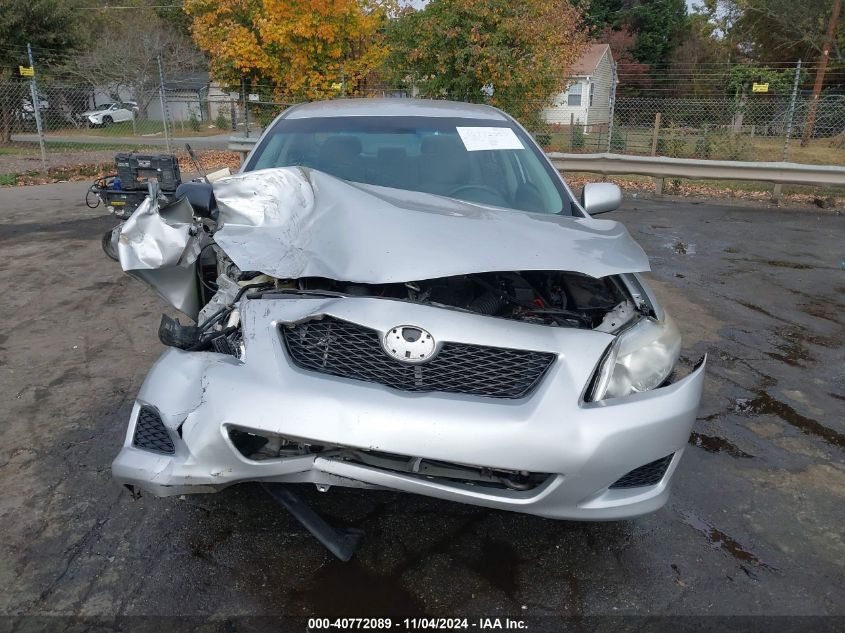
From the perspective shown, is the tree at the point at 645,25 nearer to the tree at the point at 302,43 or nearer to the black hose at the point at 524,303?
the tree at the point at 302,43

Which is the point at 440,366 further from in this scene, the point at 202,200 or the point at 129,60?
the point at 129,60

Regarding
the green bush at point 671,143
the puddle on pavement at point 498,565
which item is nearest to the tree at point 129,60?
the green bush at point 671,143

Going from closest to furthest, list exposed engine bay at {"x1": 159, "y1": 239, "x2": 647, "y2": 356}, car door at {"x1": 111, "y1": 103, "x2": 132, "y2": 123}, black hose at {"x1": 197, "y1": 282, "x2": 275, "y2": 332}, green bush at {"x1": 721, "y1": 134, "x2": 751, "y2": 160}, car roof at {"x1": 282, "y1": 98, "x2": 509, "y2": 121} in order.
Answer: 1. exposed engine bay at {"x1": 159, "y1": 239, "x2": 647, "y2": 356}
2. black hose at {"x1": 197, "y1": 282, "x2": 275, "y2": 332}
3. car roof at {"x1": 282, "y1": 98, "x2": 509, "y2": 121}
4. green bush at {"x1": 721, "y1": 134, "x2": 751, "y2": 160}
5. car door at {"x1": 111, "y1": 103, "x2": 132, "y2": 123}

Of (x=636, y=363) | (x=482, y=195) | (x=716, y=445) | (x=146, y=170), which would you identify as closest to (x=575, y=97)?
(x=146, y=170)

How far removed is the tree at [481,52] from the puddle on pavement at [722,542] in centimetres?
1314

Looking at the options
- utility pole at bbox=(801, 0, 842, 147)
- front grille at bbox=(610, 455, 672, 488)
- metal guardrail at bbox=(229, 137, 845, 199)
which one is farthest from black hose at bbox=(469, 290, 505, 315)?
utility pole at bbox=(801, 0, 842, 147)

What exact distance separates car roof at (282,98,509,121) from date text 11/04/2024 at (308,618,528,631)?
2.84m

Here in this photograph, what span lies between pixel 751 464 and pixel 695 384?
1.22m

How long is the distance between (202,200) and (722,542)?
261 cm

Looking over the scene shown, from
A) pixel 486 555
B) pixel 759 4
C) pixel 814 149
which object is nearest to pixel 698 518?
pixel 486 555

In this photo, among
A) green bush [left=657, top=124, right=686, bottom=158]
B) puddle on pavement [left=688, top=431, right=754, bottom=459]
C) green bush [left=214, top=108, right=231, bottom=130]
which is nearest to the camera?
puddle on pavement [left=688, top=431, right=754, bottom=459]

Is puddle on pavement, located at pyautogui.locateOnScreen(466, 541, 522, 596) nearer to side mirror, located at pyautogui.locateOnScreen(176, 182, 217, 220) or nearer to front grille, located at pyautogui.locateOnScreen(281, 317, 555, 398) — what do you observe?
front grille, located at pyautogui.locateOnScreen(281, 317, 555, 398)

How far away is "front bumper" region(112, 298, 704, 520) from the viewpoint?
6.83 feet

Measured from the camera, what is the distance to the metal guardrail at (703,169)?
11.4m
